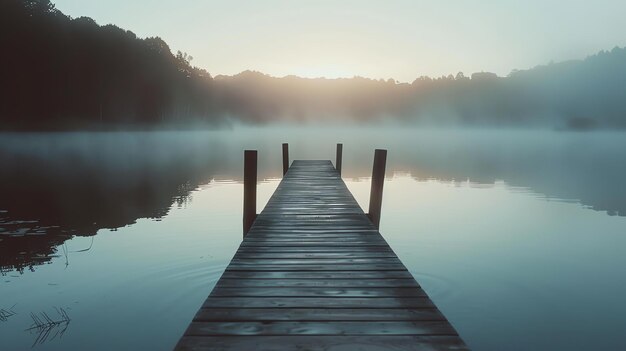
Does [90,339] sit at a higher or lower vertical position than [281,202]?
lower

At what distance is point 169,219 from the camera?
16.1 metres

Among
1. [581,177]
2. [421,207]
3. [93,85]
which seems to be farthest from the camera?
[93,85]

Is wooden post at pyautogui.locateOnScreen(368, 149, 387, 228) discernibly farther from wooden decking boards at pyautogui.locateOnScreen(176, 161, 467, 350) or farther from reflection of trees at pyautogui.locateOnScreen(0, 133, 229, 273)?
reflection of trees at pyautogui.locateOnScreen(0, 133, 229, 273)

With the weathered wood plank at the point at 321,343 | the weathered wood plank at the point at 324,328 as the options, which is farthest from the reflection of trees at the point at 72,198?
the weathered wood plank at the point at 321,343

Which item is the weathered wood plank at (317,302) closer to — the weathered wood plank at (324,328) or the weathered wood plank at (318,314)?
the weathered wood plank at (318,314)

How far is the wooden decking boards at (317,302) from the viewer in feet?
12.3

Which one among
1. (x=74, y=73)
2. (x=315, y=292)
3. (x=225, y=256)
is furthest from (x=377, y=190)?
(x=74, y=73)

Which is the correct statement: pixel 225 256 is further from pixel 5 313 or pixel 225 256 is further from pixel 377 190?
pixel 5 313

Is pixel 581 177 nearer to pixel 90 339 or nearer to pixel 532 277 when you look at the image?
pixel 532 277

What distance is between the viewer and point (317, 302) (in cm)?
456

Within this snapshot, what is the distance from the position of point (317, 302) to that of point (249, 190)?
675 centimetres

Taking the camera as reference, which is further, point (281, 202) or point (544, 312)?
point (281, 202)

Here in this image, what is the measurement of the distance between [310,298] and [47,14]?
75513mm

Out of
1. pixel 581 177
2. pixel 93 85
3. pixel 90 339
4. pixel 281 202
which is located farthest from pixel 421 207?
pixel 93 85
